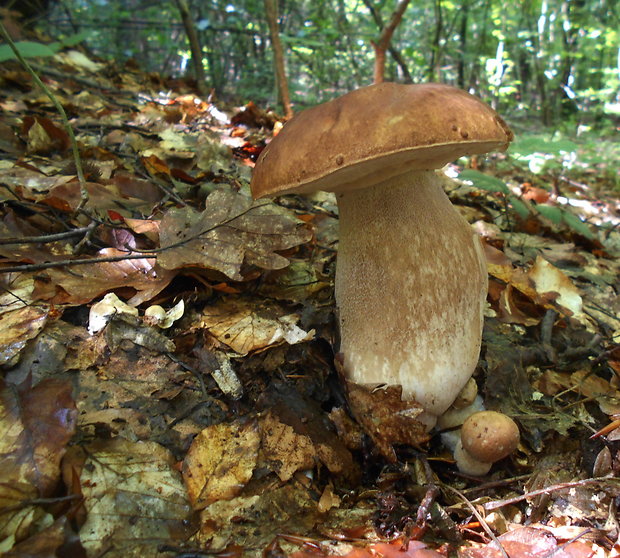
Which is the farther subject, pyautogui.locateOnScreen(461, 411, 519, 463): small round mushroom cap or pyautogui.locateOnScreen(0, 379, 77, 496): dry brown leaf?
pyautogui.locateOnScreen(461, 411, 519, 463): small round mushroom cap

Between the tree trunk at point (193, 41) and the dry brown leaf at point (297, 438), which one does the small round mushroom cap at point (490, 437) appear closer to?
the dry brown leaf at point (297, 438)

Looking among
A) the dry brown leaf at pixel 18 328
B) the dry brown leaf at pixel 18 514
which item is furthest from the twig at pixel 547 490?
the dry brown leaf at pixel 18 328

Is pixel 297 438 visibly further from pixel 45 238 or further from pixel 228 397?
pixel 45 238

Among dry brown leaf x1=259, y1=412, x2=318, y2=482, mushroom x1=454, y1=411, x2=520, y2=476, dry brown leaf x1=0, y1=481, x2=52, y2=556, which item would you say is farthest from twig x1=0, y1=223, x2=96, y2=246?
mushroom x1=454, y1=411, x2=520, y2=476

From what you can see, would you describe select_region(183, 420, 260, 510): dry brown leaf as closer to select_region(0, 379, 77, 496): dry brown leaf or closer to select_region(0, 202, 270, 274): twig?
select_region(0, 379, 77, 496): dry brown leaf

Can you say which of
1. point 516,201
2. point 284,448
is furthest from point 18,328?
point 516,201

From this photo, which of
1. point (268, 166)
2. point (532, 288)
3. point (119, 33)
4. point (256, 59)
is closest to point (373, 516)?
point (268, 166)

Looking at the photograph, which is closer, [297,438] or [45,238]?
[297,438]
